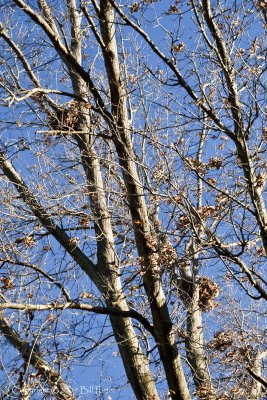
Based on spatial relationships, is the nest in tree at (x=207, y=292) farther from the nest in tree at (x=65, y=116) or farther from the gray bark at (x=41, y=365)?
the nest in tree at (x=65, y=116)

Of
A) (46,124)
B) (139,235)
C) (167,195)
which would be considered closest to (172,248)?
(139,235)

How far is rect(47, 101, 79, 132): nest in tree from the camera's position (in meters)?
8.30

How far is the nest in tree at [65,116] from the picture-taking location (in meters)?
8.30

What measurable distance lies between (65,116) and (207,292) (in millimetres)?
2860

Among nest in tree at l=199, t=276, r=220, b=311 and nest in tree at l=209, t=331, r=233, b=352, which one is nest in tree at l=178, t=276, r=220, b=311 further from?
nest in tree at l=209, t=331, r=233, b=352

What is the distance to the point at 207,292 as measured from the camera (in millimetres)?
8617

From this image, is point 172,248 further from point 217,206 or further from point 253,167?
point 253,167

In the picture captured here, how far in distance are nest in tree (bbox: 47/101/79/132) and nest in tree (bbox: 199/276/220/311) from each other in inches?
101

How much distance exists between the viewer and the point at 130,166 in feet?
24.6

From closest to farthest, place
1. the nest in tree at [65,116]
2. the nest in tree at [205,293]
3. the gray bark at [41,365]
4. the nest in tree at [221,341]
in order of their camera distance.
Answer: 1. the gray bark at [41,365]
2. the nest in tree at [221,341]
3. the nest in tree at [65,116]
4. the nest in tree at [205,293]

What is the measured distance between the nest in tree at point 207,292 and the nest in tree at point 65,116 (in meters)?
2.56

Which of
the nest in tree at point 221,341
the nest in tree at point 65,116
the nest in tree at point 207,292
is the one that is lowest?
the nest in tree at point 221,341

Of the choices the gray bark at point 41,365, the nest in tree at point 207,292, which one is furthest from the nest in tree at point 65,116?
the nest in tree at point 207,292

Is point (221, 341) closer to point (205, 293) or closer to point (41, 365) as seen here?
point (205, 293)
